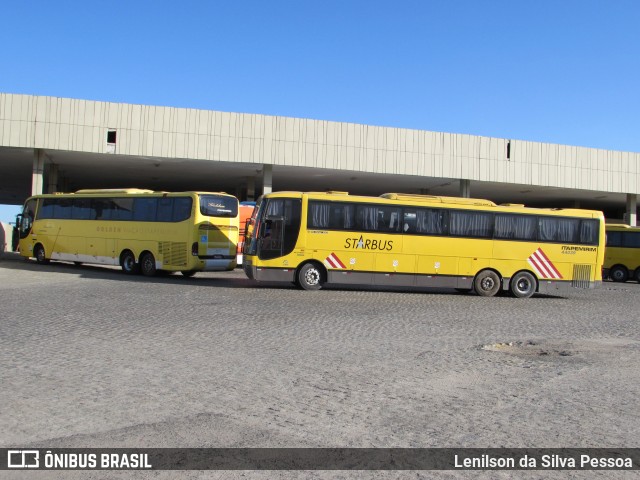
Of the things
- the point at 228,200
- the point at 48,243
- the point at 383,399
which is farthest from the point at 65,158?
the point at 383,399

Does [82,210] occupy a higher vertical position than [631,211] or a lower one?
lower

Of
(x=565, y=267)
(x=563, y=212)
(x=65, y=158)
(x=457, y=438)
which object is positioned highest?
(x=65, y=158)

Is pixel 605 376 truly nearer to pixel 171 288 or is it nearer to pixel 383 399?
pixel 383 399

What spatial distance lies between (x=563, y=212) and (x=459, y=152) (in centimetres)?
1354

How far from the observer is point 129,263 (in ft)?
75.3

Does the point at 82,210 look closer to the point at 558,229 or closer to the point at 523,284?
the point at 523,284

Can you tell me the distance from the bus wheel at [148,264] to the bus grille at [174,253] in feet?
2.06

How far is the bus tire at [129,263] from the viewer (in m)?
22.7

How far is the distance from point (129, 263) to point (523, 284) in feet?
48.6

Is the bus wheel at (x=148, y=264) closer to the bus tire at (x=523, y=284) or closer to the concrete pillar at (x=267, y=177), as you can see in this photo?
the concrete pillar at (x=267, y=177)

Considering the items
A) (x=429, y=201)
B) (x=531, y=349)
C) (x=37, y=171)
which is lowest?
(x=531, y=349)

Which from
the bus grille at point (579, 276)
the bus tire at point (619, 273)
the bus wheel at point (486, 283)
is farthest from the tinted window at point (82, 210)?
the bus tire at point (619, 273)

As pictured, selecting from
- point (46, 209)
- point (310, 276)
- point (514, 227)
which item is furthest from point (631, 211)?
point (46, 209)

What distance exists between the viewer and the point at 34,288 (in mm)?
15992
